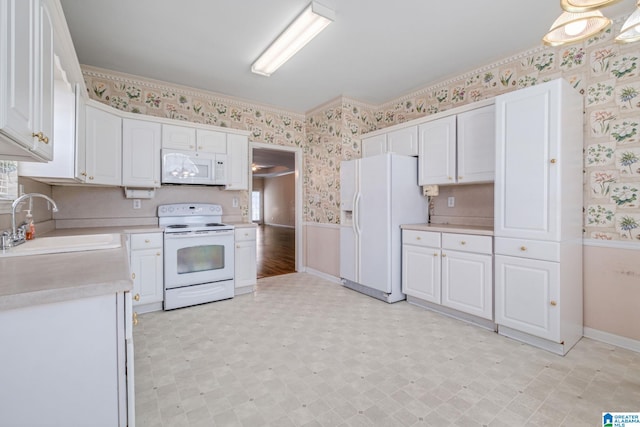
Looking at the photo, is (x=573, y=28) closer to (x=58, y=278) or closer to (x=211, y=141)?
(x=58, y=278)

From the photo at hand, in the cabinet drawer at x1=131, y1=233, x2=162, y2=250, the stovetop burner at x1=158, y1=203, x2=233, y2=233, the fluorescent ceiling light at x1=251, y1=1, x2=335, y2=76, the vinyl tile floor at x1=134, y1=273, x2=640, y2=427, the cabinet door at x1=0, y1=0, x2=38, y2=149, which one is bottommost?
the vinyl tile floor at x1=134, y1=273, x2=640, y2=427

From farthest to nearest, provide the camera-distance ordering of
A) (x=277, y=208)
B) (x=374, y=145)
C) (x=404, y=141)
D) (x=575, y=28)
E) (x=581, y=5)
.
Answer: (x=277, y=208) → (x=374, y=145) → (x=404, y=141) → (x=575, y=28) → (x=581, y=5)

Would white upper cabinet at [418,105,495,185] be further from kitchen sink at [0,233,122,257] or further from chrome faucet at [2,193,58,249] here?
chrome faucet at [2,193,58,249]

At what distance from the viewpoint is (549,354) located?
2254mm

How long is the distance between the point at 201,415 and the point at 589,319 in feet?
10.3

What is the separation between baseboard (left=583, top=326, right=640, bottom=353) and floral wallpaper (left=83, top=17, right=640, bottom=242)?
0.80m

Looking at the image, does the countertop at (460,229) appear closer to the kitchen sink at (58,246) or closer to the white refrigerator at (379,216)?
the white refrigerator at (379,216)

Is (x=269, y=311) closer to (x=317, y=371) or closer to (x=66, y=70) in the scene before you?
(x=317, y=371)

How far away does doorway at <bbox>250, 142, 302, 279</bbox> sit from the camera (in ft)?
16.3

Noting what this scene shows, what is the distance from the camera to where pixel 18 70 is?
1.00 metres

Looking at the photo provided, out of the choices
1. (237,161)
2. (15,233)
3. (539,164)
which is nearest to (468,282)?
(539,164)

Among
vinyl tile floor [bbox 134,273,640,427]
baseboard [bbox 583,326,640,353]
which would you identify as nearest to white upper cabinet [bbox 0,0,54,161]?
vinyl tile floor [bbox 134,273,640,427]

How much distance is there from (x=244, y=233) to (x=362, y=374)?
2308mm

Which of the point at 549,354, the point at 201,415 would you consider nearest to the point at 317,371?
the point at 201,415
